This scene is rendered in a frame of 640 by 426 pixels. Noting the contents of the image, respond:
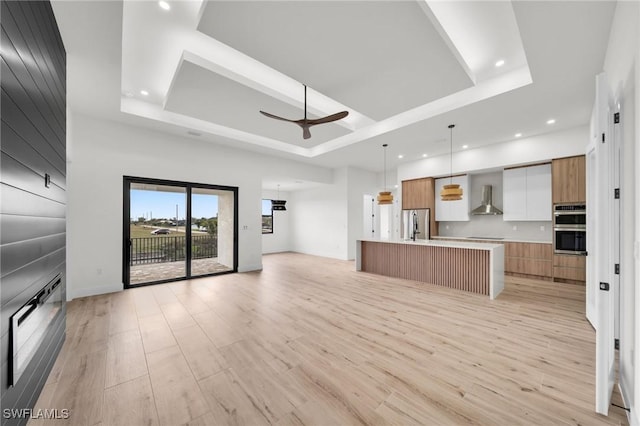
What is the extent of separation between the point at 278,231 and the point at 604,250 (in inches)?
375

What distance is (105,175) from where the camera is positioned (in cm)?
464

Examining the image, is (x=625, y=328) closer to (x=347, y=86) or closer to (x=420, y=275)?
(x=420, y=275)

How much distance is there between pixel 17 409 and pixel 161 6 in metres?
3.32

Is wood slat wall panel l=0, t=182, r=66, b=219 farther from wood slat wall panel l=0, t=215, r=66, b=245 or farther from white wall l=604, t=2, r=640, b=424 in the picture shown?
white wall l=604, t=2, r=640, b=424

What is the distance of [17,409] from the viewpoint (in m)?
1.50

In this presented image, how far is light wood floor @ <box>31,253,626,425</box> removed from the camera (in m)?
1.74

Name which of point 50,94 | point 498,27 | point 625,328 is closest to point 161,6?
point 50,94

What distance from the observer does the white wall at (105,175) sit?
171 inches

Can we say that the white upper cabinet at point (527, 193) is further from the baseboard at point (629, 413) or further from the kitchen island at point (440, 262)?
the baseboard at point (629, 413)

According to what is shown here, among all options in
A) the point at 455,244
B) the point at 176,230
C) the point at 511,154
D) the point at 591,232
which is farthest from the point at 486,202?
the point at 176,230

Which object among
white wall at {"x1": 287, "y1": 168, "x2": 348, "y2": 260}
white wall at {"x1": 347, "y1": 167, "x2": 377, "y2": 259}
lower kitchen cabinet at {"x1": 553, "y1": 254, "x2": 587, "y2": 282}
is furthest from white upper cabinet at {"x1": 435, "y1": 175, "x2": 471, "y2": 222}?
white wall at {"x1": 287, "y1": 168, "x2": 348, "y2": 260}

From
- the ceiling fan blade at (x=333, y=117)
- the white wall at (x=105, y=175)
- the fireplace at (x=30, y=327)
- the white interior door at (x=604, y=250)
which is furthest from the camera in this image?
the white wall at (x=105, y=175)

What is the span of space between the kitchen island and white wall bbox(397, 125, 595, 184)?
7.50ft

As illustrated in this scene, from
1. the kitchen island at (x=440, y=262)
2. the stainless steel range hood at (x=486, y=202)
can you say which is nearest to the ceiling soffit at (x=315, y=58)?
the kitchen island at (x=440, y=262)
